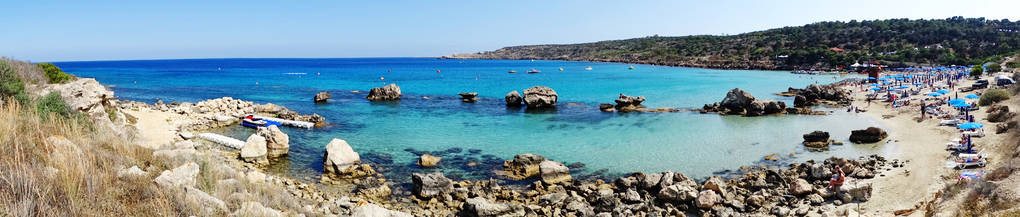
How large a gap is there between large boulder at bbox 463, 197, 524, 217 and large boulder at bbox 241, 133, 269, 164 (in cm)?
987

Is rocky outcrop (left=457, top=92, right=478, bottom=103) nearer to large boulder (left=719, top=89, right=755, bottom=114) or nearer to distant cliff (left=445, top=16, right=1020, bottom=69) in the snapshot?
large boulder (left=719, top=89, right=755, bottom=114)

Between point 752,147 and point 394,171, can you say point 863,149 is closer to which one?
point 752,147

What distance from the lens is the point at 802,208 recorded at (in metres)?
13.2

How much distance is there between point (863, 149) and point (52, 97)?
27609mm

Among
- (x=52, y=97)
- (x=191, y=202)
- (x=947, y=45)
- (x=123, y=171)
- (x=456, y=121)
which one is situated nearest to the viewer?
(x=191, y=202)

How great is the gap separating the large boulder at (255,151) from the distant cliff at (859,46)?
8280 centimetres

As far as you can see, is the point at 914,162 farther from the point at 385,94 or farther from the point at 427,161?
the point at 385,94

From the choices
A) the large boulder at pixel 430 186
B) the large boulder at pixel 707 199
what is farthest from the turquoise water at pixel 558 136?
the large boulder at pixel 707 199

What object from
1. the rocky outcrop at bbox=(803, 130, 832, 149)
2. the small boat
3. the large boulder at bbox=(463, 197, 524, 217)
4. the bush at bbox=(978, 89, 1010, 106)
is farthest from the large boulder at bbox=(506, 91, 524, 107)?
the bush at bbox=(978, 89, 1010, 106)

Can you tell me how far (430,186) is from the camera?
14.4 metres

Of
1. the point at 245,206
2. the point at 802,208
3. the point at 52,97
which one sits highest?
the point at 52,97

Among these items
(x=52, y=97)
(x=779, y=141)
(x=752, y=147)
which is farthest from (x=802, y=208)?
(x=52, y=97)

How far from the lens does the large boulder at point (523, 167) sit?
16875 mm

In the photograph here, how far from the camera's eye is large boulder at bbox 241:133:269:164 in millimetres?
18547
